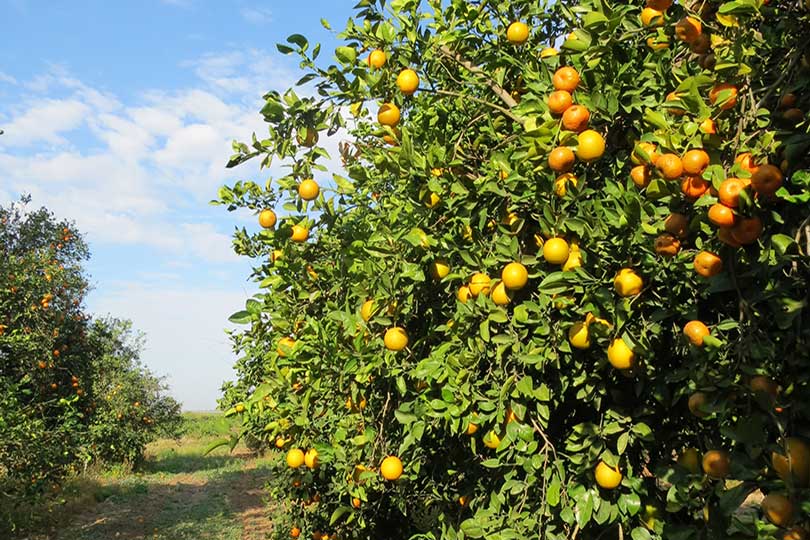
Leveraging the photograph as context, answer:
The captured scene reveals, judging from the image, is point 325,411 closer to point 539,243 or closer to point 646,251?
point 539,243

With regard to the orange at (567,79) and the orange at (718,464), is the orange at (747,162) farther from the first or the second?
the orange at (718,464)

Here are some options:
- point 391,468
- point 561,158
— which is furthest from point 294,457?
point 561,158

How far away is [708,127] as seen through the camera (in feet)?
5.16

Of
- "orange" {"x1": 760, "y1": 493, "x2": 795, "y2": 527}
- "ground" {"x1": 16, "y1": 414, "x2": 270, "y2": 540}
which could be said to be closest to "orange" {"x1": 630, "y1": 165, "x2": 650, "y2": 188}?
"orange" {"x1": 760, "y1": 493, "x2": 795, "y2": 527}

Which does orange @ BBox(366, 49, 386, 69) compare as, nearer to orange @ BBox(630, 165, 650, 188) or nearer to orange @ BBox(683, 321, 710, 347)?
orange @ BBox(630, 165, 650, 188)

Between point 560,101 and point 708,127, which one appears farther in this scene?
point 560,101

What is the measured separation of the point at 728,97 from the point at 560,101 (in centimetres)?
51

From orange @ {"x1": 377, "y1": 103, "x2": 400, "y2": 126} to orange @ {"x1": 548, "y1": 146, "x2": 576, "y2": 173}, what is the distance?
84 cm

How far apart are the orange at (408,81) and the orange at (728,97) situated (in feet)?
3.69

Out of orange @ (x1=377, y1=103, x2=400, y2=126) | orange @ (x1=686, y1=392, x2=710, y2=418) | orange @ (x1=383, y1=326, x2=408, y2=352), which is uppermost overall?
orange @ (x1=377, y1=103, x2=400, y2=126)

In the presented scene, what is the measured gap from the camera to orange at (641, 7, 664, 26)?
184 centimetres

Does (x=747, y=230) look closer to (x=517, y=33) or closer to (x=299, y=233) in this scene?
(x=517, y=33)

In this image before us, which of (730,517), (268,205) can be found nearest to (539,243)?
(730,517)

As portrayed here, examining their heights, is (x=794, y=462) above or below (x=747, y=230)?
below
